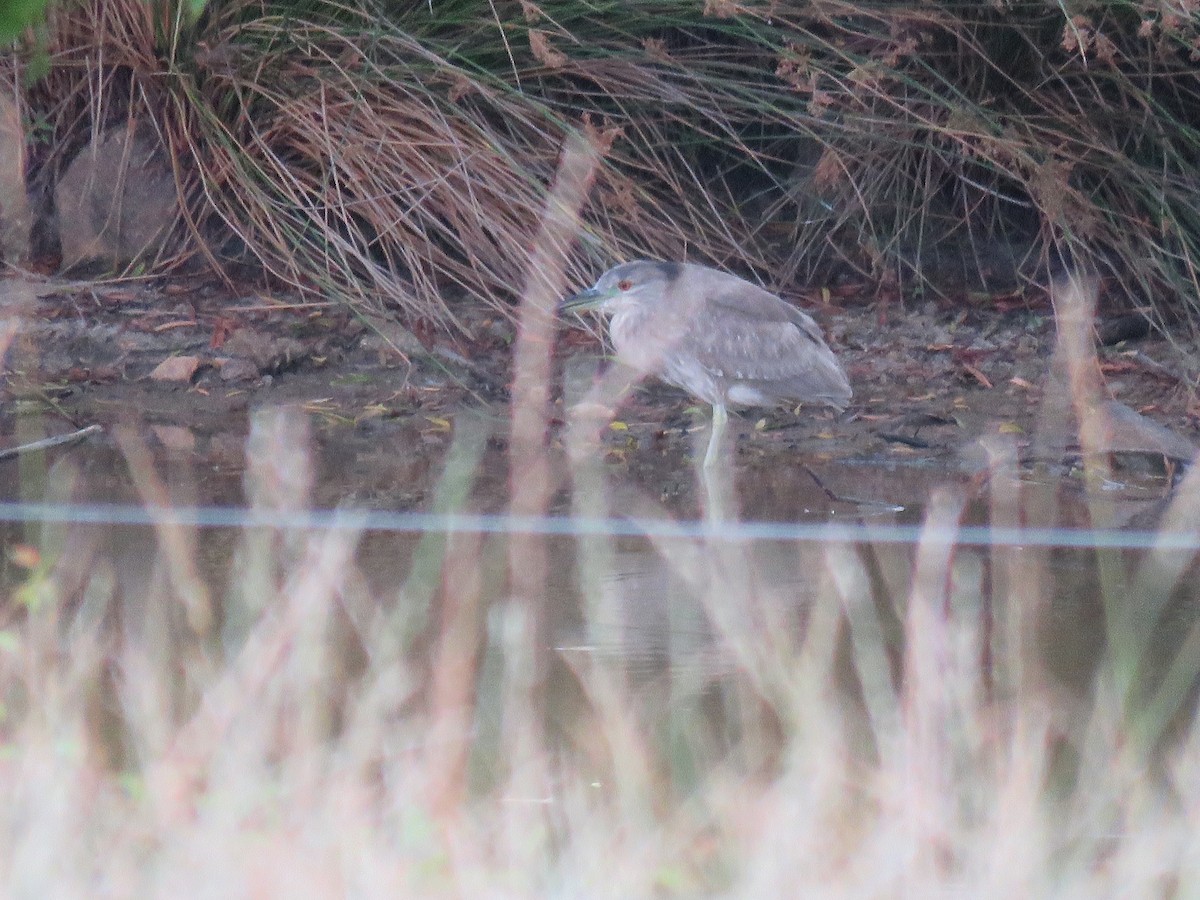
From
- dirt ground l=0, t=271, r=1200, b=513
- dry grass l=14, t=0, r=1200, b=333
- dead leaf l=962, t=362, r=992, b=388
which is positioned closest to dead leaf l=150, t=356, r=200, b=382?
dirt ground l=0, t=271, r=1200, b=513

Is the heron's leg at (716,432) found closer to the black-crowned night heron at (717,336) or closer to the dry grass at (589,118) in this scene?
the black-crowned night heron at (717,336)

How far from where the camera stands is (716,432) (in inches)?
261

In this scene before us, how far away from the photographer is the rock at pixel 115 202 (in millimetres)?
8016

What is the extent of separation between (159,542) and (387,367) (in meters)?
2.51

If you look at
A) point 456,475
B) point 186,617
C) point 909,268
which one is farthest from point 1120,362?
point 186,617

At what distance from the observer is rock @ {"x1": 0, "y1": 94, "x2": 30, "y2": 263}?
7949 mm

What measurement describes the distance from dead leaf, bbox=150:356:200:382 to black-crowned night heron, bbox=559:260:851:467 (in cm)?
163

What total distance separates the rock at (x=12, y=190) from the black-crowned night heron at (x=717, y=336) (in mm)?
2800

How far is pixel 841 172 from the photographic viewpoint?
809 centimetres

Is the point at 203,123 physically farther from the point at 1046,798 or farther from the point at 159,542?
the point at 1046,798

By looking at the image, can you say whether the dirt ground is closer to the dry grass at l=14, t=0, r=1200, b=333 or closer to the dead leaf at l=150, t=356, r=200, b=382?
the dead leaf at l=150, t=356, r=200, b=382

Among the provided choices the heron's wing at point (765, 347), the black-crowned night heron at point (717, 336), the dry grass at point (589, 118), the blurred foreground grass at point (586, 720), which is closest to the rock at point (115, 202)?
the dry grass at point (589, 118)

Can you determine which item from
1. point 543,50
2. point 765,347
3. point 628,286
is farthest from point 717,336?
point 543,50

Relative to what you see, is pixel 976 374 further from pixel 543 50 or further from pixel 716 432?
pixel 543 50
